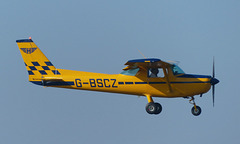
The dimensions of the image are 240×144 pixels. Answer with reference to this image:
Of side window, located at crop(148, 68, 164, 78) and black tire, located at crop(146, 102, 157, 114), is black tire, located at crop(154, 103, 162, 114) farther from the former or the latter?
side window, located at crop(148, 68, 164, 78)

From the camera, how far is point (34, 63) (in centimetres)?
2012

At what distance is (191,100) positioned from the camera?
65.1ft

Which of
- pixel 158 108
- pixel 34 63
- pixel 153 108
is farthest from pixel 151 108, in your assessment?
pixel 34 63

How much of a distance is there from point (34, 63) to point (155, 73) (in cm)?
622

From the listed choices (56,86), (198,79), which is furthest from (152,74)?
(56,86)

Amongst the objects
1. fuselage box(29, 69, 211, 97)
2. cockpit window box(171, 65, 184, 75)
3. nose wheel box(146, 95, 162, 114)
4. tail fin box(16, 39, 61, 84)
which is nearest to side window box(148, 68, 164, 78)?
fuselage box(29, 69, 211, 97)

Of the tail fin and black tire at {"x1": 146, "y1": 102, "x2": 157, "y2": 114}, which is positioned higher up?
the tail fin

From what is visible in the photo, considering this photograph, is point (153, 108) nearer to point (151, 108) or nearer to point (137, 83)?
point (151, 108)

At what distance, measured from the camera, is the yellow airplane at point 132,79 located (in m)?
18.9

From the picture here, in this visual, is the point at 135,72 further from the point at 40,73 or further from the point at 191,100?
the point at 40,73

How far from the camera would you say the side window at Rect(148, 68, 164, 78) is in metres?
18.8

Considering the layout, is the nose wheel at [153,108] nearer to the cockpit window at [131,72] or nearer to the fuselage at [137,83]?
the fuselage at [137,83]

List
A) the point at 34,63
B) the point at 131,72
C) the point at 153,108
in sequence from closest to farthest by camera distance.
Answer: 1. the point at 153,108
2. the point at 131,72
3. the point at 34,63

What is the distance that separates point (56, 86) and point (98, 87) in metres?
2.14
